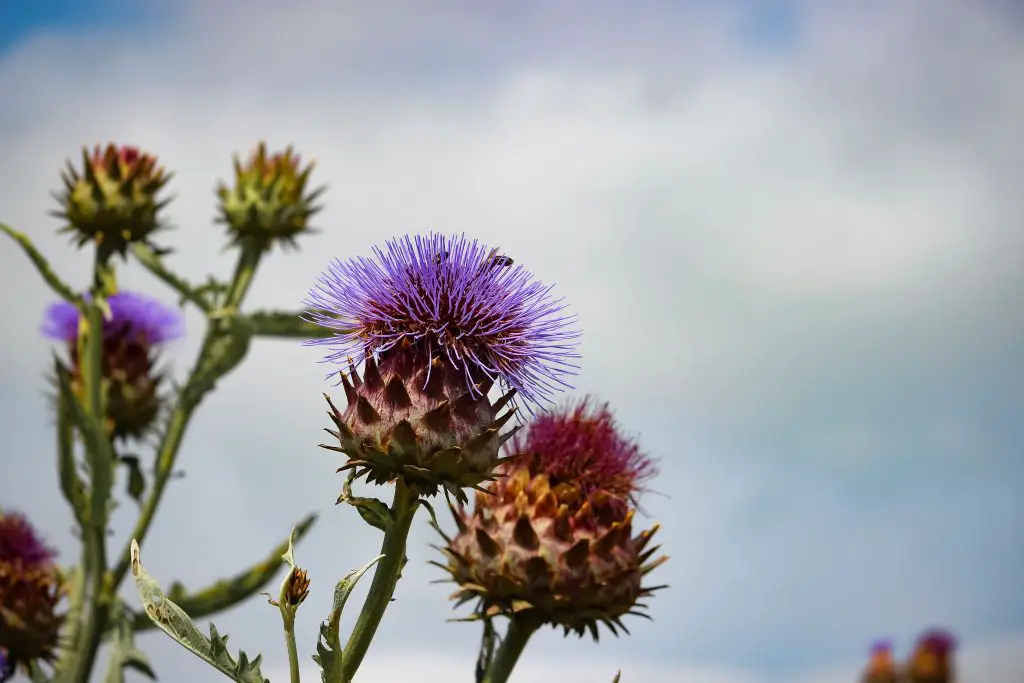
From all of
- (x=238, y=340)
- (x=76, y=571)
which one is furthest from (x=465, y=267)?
(x=76, y=571)

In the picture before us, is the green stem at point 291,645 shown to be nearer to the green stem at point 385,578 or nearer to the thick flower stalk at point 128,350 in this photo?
the green stem at point 385,578

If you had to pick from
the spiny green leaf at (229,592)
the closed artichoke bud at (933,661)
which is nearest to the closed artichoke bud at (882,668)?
the closed artichoke bud at (933,661)

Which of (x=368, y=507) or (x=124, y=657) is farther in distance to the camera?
(x=124, y=657)

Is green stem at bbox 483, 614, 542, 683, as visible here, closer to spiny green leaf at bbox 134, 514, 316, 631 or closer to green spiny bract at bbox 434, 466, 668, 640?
green spiny bract at bbox 434, 466, 668, 640

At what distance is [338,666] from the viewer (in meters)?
2.51

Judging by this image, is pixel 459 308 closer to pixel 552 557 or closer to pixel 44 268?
pixel 552 557

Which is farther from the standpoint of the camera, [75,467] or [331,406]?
[75,467]

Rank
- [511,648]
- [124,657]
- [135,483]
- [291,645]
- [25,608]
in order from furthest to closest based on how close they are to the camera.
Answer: [135,483], [124,657], [25,608], [511,648], [291,645]

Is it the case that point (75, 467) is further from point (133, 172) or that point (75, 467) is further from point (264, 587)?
point (133, 172)

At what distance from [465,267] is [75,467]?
2823 mm

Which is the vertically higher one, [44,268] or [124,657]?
[44,268]

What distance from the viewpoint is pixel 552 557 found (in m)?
3.28

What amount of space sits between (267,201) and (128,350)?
1.02 meters

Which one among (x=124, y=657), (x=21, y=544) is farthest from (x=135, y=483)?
(x=124, y=657)
